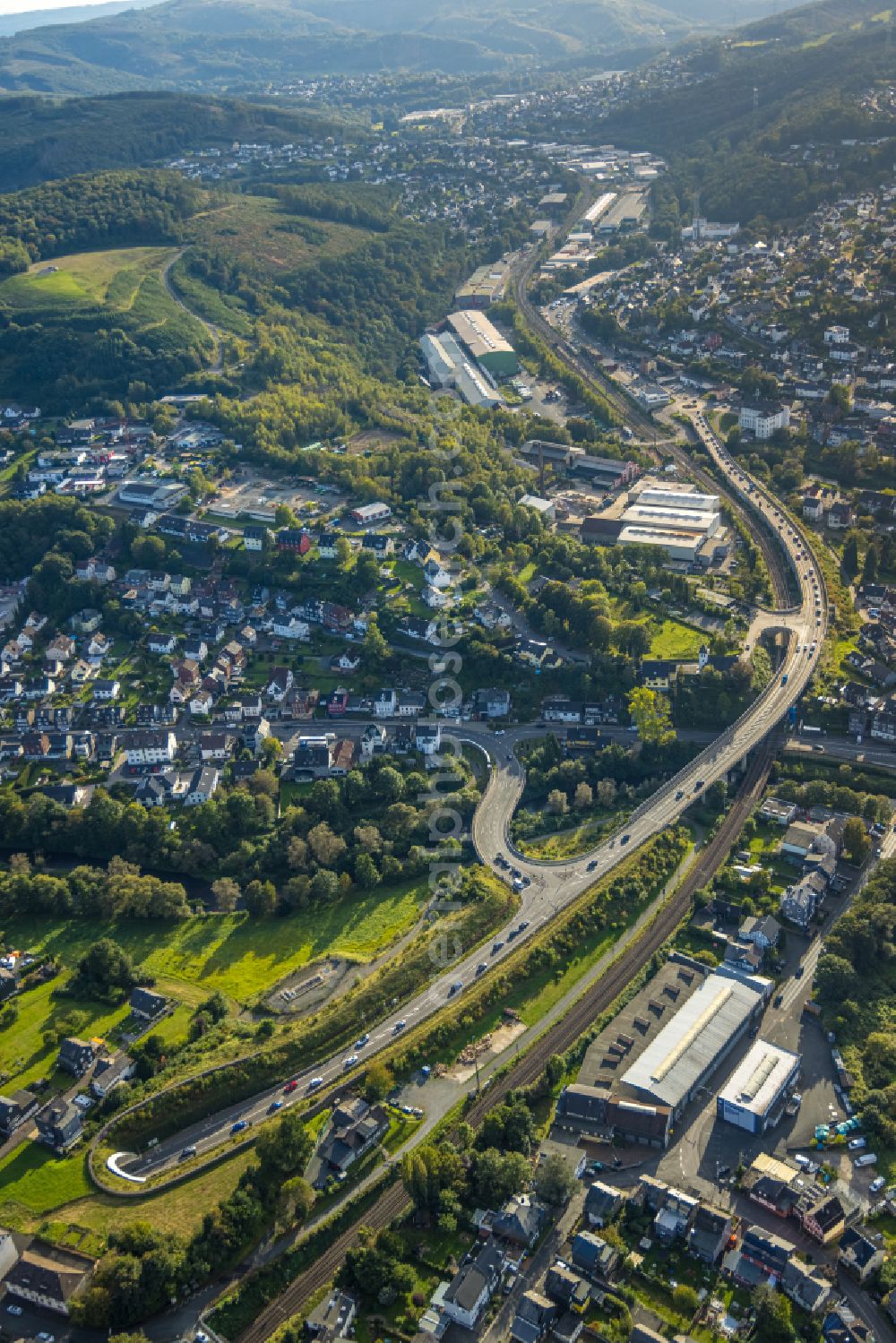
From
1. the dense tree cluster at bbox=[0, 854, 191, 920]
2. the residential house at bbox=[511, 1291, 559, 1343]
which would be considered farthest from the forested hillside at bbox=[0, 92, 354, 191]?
the residential house at bbox=[511, 1291, 559, 1343]

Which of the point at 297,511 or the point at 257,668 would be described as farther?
the point at 297,511

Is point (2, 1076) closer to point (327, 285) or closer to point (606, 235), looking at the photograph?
point (327, 285)

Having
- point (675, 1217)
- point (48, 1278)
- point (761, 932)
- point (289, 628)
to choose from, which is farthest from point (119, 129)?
point (675, 1217)

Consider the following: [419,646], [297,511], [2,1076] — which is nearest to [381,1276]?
[2,1076]

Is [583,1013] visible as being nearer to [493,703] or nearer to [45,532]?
[493,703]

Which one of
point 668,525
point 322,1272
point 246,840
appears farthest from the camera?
point 668,525

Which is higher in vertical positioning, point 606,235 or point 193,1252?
point 606,235
